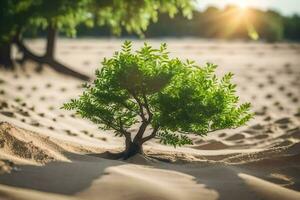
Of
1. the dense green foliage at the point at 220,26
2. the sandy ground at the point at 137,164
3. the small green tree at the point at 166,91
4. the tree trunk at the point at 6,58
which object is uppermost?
the dense green foliage at the point at 220,26

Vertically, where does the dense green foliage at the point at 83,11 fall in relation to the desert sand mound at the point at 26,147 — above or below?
above

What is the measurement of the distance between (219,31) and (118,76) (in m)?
54.9

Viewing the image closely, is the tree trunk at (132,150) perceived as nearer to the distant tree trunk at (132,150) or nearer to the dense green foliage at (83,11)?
the distant tree trunk at (132,150)

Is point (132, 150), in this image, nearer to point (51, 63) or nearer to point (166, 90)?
point (166, 90)

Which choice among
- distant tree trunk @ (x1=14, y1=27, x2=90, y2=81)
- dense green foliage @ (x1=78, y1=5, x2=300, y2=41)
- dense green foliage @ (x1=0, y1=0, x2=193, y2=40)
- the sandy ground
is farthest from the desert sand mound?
dense green foliage @ (x1=78, y1=5, x2=300, y2=41)

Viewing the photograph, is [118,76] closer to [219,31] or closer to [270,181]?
[270,181]

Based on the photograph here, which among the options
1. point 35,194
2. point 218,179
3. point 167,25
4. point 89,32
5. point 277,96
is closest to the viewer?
point 35,194

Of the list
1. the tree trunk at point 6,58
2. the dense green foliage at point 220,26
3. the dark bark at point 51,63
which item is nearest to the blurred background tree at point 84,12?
the dark bark at point 51,63

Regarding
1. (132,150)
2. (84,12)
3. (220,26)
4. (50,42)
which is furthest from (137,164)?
(220,26)

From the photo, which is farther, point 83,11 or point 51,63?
point 51,63

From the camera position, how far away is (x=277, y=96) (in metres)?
13.6

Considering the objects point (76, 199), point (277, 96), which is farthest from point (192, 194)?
point (277, 96)

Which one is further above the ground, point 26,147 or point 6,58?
point 6,58

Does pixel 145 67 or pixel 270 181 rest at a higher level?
pixel 145 67
